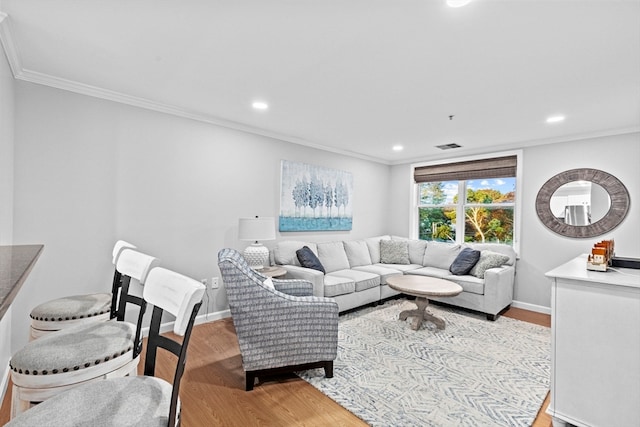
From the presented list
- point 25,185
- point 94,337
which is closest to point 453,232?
point 94,337

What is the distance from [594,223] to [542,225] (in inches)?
21.3

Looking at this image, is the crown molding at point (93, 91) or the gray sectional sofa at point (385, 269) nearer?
the crown molding at point (93, 91)

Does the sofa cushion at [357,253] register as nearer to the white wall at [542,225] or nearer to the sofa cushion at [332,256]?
the sofa cushion at [332,256]

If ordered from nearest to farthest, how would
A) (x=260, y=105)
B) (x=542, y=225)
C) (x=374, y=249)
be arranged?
(x=260, y=105) < (x=542, y=225) < (x=374, y=249)

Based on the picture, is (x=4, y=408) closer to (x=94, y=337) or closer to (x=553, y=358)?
(x=94, y=337)

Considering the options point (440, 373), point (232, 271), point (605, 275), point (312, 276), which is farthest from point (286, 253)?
point (605, 275)

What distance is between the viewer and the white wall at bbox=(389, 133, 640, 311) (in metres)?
3.59

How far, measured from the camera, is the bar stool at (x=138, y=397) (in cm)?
90

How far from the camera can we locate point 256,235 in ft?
11.3

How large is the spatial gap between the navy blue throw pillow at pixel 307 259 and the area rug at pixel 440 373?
779mm

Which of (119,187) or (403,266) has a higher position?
(119,187)

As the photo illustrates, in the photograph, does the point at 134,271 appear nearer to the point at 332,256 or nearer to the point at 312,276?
the point at 312,276

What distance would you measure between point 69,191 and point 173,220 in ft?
2.99

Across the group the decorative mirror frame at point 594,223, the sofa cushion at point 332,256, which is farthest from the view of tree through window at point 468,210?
the sofa cushion at point 332,256
